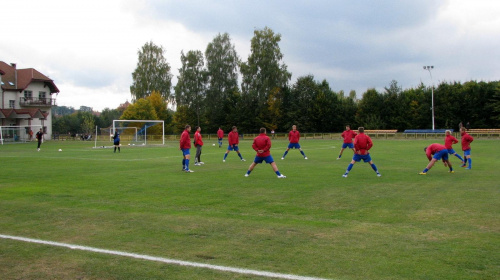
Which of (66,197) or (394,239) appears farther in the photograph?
(66,197)

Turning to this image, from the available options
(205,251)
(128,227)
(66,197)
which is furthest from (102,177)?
(205,251)

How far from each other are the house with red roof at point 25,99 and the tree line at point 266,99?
1530 cm

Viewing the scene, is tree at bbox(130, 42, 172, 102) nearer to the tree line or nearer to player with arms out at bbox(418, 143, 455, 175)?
the tree line

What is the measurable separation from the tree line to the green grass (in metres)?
54.9

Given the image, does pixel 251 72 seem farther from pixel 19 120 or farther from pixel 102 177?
pixel 102 177

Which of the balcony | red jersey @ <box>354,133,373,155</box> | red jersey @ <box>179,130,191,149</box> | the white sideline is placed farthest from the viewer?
the balcony

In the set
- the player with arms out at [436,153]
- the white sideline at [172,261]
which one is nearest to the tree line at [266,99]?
the player with arms out at [436,153]

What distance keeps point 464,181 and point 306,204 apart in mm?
6570

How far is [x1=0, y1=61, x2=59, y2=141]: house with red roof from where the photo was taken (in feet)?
221

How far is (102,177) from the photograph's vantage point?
15070mm

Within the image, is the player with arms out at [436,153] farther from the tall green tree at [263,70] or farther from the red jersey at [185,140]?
the tall green tree at [263,70]

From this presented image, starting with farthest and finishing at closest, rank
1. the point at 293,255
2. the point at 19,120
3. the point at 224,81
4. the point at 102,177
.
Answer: the point at 224,81 < the point at 19,120 < the point at 102,177 < the point at 293,255

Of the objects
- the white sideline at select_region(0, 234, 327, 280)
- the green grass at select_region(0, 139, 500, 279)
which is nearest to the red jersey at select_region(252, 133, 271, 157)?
the green grass at select_region(0, 139, 500, 279)

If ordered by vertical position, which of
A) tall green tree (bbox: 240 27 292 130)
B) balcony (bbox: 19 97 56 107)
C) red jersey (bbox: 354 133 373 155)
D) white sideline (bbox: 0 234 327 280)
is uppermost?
tall green tree (bbox: 240 27 292 130)
